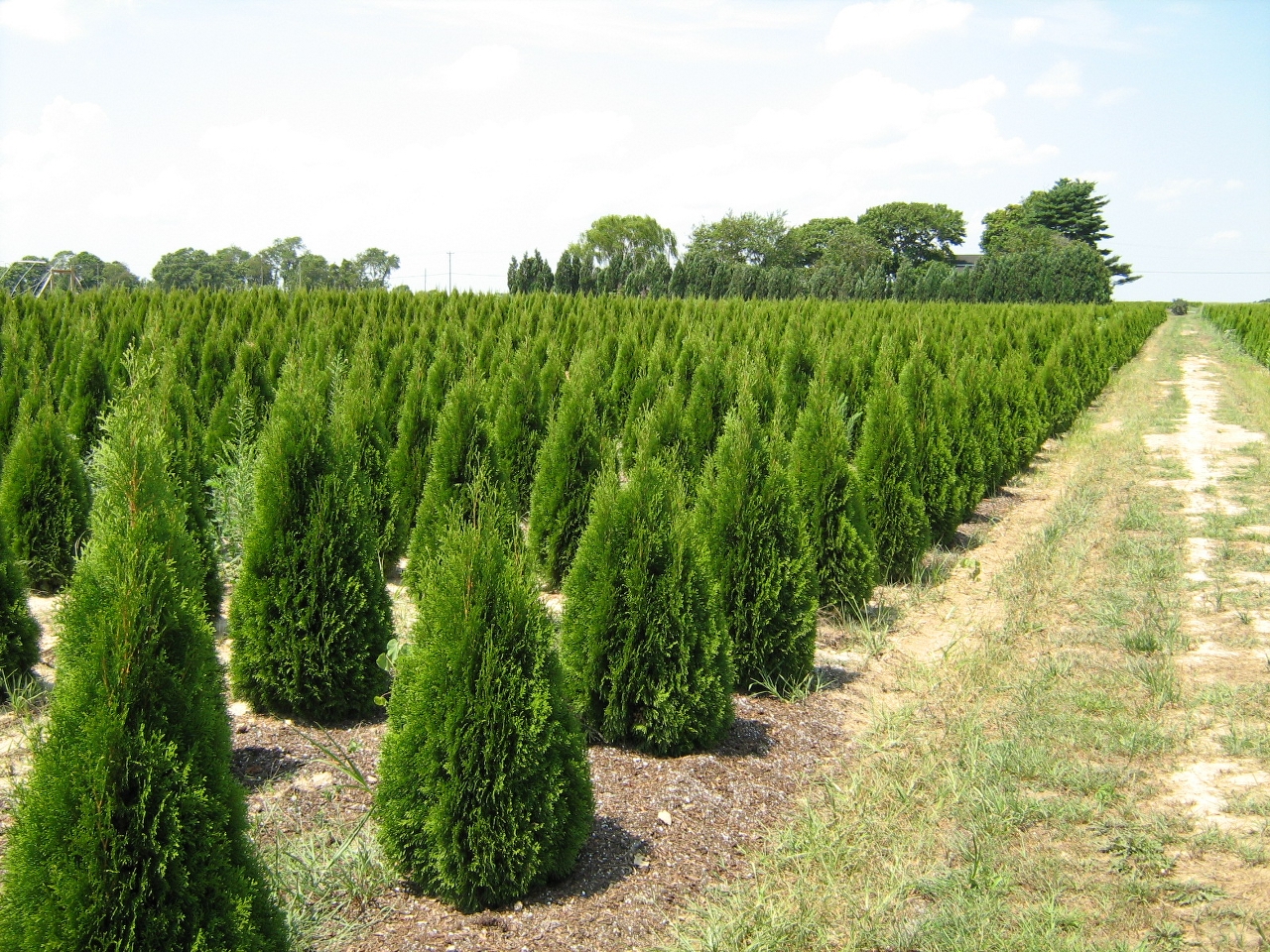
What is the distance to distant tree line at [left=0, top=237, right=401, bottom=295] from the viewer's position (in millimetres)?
31234

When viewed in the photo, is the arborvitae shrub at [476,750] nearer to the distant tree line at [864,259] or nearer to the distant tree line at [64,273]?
the distant tree line at [64,273]

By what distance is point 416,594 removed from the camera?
658 centimetres

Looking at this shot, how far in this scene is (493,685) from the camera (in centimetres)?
338

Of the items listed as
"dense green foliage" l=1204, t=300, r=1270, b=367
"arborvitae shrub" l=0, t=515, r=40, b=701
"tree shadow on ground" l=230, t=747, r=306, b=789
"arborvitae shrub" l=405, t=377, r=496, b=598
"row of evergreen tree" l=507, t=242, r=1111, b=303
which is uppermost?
"row of evergreen tree" l=507, t=242, r=1111, b=303

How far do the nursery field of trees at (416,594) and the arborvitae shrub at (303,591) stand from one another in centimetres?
1

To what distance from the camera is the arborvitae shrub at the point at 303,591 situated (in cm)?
487

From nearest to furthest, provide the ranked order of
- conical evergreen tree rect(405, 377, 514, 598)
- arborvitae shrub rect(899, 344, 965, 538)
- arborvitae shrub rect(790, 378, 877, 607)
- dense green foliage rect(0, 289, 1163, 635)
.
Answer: arborvitae shrub rect(790, 378, 877, 607)
conical evergreen tree rect(405, 377, 514, 598)
dense green foliage rect(0, 289, 1163, 635)
arborvitae shrub rect(899, 344, 965, 538)

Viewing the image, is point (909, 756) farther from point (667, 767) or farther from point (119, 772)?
point (119, 772)

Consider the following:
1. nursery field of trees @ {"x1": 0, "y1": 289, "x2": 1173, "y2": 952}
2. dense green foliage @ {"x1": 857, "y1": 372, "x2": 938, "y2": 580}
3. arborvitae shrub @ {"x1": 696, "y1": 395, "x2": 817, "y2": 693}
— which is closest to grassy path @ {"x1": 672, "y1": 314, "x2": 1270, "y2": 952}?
dense green foliage @ {"x1": 857, "y1": 372, "x2": 938, "y2": 580}

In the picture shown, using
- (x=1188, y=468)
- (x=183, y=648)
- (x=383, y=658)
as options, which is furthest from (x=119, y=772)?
(x=1188, y=468)

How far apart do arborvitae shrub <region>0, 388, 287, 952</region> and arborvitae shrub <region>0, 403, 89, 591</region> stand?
489 cm

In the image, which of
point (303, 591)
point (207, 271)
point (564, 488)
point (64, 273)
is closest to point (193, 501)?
point (303, 591)

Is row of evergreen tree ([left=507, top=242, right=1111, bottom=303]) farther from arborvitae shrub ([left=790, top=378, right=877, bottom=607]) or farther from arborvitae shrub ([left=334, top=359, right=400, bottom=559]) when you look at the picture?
arborvitae shrub ([left=790, top=378, right=877, bottom=607])

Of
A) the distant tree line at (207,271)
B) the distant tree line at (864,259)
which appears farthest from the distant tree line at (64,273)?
the distant tree line at (864,259)
